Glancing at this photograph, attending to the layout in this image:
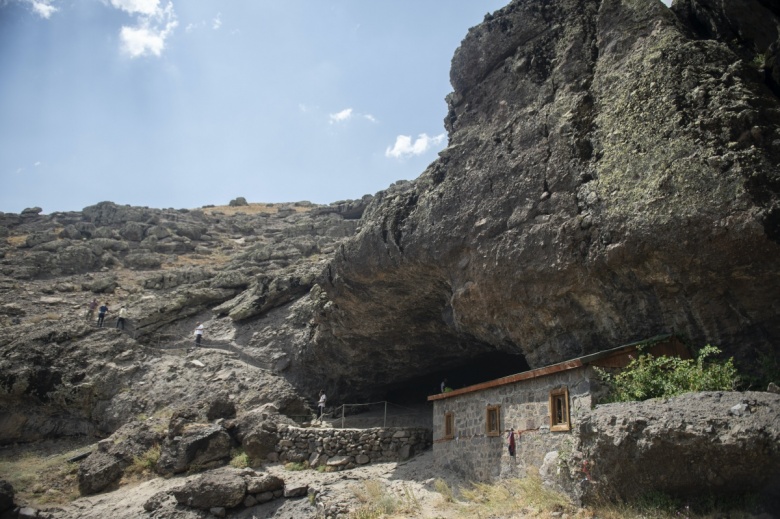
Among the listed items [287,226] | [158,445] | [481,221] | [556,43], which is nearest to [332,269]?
[481,221]

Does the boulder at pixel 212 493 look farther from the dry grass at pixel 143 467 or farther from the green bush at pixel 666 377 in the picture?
the green bush at pixel 666 377

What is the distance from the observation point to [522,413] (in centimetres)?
1463

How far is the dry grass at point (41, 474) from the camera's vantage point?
1984 centimetres

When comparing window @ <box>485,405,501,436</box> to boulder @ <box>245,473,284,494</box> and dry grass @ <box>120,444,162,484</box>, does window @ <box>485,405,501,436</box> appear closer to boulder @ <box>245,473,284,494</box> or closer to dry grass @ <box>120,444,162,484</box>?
boulder @ <box>245,473,284,494</box>

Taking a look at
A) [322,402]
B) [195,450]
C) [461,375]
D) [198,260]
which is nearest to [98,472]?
[195,450]

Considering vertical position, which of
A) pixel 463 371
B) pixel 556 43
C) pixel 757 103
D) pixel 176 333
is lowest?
pixel 463 371

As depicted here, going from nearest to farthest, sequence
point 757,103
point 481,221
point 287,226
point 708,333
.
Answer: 1. point 757,103
2. point 708,333
3. point 481,221
4. point 287,226

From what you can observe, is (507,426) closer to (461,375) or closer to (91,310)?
(461,375)

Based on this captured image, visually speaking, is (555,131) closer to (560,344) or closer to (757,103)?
(757,103)

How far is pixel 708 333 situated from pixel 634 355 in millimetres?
1973

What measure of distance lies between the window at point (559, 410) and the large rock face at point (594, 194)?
278 centimetres

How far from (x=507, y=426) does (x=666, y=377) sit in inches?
188

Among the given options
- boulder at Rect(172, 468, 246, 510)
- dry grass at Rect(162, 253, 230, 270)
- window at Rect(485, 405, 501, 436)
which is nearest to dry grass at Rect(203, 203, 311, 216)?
dry grass at Rect(162, 253, 230, 270)

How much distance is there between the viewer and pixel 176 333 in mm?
30375
